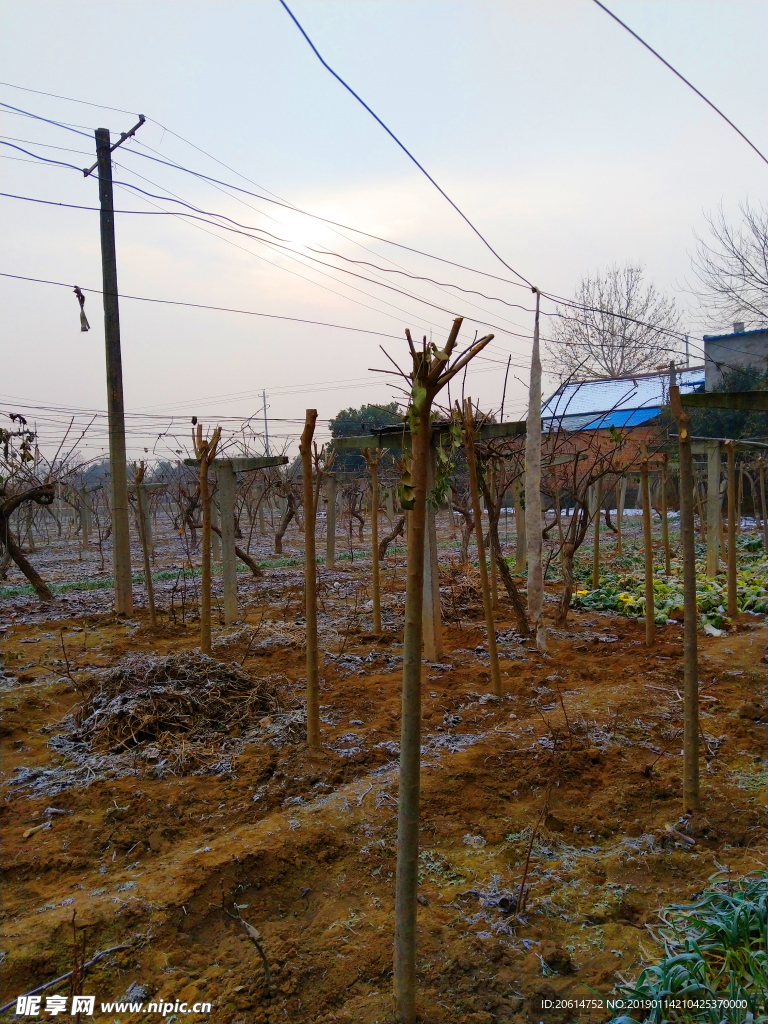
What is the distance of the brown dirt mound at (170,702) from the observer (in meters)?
4.48

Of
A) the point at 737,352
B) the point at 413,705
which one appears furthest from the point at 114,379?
the point at 737,352

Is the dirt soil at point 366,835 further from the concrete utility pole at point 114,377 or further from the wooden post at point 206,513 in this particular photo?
the concrete utility pole at point 114,377

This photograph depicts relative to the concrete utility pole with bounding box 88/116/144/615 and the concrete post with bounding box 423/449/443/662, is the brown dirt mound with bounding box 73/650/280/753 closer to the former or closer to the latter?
the concrete post with bounding box 423/449/443/662

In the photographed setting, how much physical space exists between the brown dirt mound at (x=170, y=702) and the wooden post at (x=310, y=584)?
2.88 ft

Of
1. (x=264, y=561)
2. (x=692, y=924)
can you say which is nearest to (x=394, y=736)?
(x=692, y=924)

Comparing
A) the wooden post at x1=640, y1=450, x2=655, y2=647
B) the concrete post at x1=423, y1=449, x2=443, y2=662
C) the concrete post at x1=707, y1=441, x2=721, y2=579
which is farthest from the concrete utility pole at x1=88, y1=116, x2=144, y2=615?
the concrete post at x1=707, y1=441, x2=721, y2=579

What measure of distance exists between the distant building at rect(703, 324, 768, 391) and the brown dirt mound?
64.9 feet

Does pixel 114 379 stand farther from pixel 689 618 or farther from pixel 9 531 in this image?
pixel 689 618

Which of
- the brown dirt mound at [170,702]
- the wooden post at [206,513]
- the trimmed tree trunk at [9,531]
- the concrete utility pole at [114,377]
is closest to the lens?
the brown dirt mound at [170,702]

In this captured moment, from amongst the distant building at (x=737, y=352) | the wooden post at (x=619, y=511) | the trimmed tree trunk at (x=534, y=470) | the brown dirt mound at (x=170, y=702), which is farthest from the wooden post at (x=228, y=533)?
the distant building at (x=737, y=352)

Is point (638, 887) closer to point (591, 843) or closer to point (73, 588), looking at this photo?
point (591, 843)

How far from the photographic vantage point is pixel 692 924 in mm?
2297

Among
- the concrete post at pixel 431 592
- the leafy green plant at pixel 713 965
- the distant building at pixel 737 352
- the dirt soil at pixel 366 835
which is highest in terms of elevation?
the distant building at pixel 737 352

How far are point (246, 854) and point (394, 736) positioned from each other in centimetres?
167
